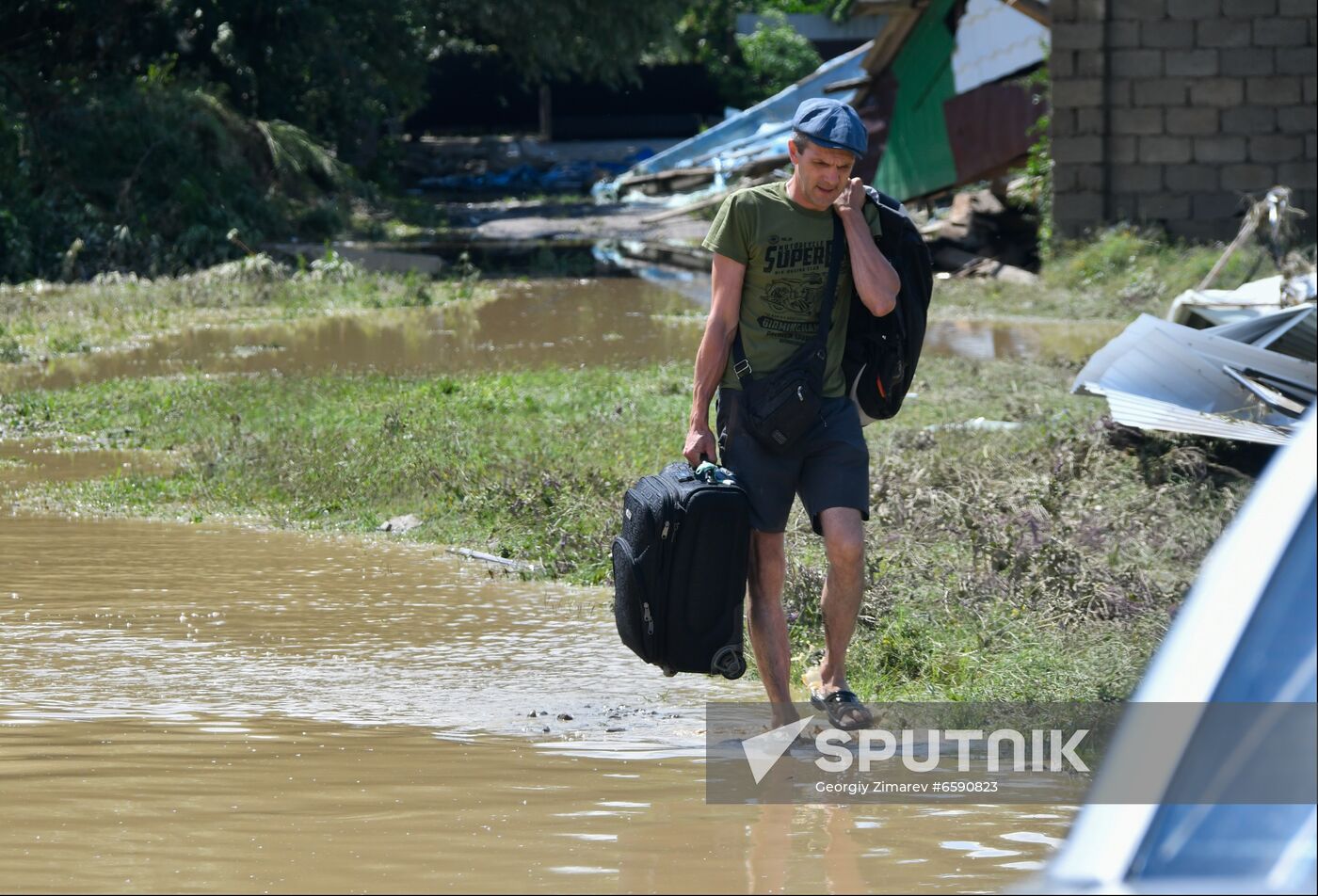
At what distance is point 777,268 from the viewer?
4543 millimetres

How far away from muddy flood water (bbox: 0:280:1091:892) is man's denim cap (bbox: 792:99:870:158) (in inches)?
63.6

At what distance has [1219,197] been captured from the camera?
58.3 ft

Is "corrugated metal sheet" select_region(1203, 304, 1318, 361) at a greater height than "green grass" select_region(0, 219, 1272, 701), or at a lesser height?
greater

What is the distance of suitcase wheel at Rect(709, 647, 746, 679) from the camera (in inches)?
174

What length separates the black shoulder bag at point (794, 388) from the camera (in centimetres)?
446

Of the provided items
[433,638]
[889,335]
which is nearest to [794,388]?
[889,335]

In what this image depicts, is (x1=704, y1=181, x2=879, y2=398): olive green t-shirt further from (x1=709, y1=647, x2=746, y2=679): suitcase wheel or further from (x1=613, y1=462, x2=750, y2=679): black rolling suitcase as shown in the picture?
(x1=709, y1=647, x2=746, y2=679): suitcase wheel

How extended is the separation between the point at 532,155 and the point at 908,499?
3367cm

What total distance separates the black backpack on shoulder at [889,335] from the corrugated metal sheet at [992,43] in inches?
605

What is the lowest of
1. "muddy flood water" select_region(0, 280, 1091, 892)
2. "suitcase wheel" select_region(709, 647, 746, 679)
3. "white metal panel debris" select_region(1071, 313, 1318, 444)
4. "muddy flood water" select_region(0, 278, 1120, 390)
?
"muddy flood water" select_region(0, 280, 1091, 892)

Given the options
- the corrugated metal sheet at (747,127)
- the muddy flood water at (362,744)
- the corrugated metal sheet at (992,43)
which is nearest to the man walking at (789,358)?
the muddy flood water at (362,744)

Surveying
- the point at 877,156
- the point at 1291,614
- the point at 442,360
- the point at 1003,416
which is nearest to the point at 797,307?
the point at 1291,614

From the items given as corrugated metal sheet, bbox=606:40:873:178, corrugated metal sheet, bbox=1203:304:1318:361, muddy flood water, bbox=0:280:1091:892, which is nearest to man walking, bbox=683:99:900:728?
muddy flood water, bbox=0:280:1091:892

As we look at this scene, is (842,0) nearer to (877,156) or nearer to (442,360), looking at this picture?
(877,156)
